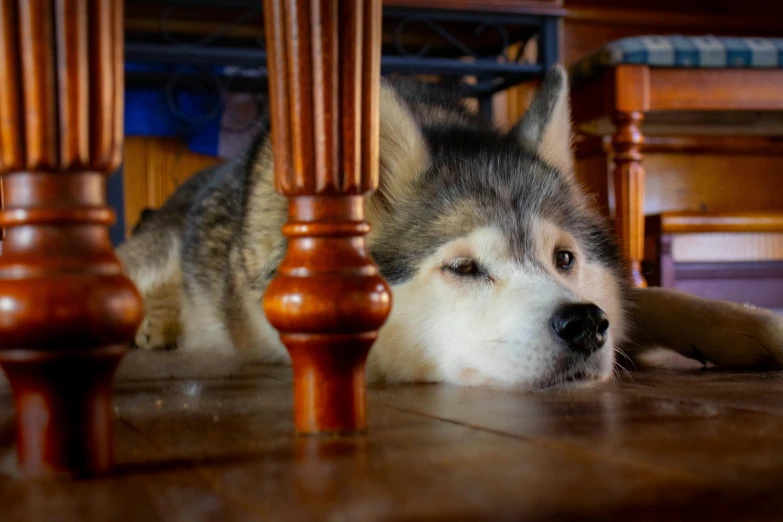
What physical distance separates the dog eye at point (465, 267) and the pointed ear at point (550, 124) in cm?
44

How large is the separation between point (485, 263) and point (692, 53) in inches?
63.8

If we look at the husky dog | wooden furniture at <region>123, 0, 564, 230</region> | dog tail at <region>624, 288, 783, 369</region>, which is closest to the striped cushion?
wooden furniture at <region>123, 0, 564, 230</region>

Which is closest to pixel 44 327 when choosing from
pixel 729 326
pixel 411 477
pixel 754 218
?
pixel 411 477

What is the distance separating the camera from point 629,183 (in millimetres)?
2814

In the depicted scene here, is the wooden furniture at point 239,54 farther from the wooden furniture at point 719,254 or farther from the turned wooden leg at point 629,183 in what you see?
the wooden furniture at point 719,254

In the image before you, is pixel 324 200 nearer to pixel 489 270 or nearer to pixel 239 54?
pixel 489 270

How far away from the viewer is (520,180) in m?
1.64

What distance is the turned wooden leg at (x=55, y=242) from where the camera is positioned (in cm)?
65

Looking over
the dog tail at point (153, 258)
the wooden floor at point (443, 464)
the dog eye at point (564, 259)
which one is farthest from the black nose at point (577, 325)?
the dog tail at point (153, 258)

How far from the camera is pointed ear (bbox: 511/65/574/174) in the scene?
1808 mm

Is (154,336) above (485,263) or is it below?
below

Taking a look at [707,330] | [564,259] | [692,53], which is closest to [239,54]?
[692,53]

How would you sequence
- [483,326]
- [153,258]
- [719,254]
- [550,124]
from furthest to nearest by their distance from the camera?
[719,254] < [153,258] < [550,124] < [483,326]

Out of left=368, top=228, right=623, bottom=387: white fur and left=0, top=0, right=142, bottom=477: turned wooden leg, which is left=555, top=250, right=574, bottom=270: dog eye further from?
left=0, top=0, right=142, bottom=477: turned wooden leg
